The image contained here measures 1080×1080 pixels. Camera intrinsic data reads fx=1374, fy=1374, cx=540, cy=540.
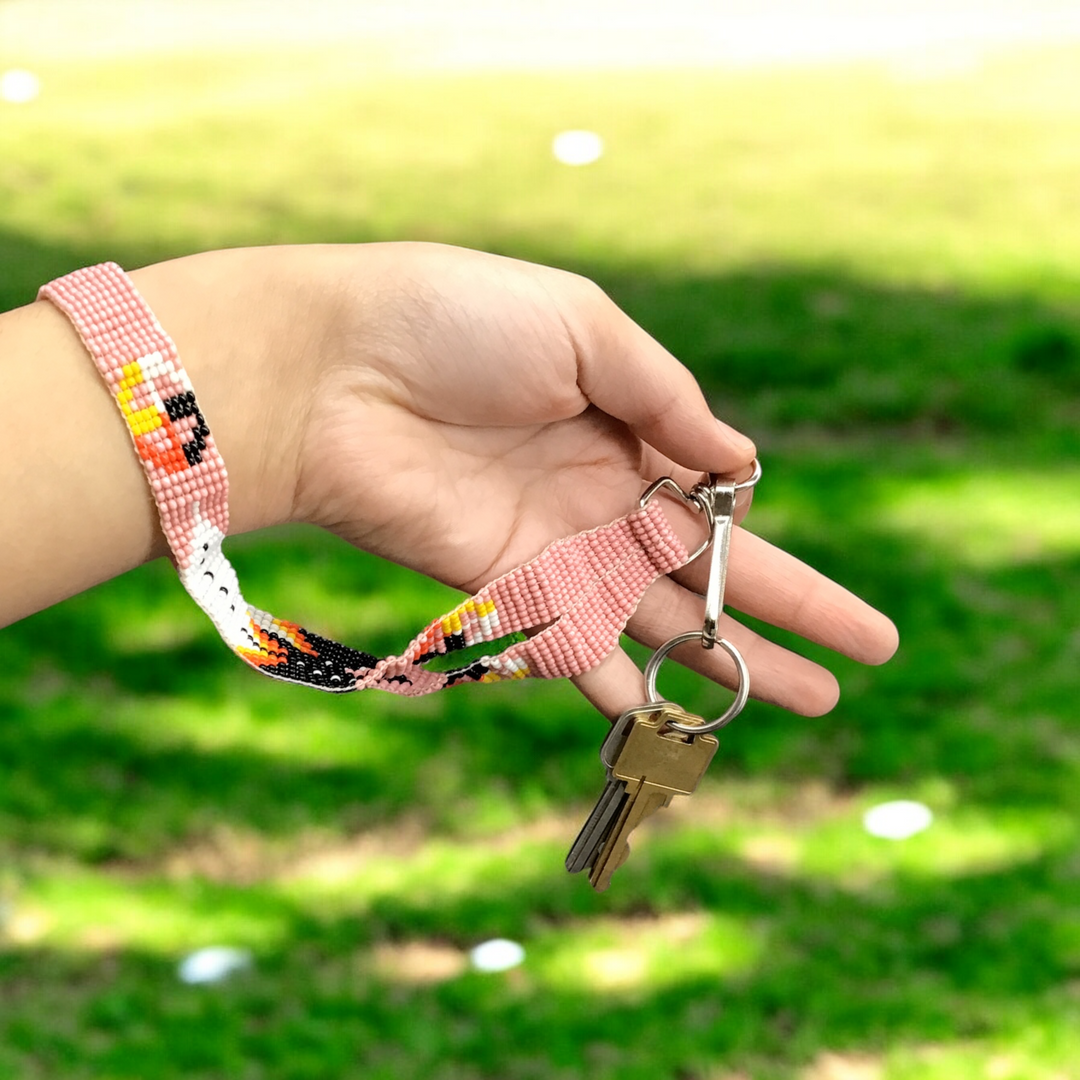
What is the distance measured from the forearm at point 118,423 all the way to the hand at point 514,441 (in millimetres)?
42

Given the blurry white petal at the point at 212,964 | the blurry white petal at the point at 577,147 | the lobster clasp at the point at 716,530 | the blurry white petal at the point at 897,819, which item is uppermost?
the lobster clasp at the point at 716,530

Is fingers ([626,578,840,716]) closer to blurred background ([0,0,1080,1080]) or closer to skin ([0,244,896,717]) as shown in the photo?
skin ([0,244,896,717])

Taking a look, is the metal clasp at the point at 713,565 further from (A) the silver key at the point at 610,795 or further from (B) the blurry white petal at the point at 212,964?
(B) the blurry white petal at the point at 212,964

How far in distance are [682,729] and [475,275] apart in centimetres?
54

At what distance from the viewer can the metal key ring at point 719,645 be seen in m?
1.43

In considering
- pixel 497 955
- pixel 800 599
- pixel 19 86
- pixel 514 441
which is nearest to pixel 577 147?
pixel 19 86

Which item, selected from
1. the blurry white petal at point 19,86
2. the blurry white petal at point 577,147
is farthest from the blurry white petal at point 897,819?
the blurry white petal at point 19,86

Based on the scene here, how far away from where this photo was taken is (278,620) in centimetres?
151

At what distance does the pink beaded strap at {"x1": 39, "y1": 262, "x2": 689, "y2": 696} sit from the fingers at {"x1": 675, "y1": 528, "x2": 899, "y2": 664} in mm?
93

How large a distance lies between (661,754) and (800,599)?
0.87 ft

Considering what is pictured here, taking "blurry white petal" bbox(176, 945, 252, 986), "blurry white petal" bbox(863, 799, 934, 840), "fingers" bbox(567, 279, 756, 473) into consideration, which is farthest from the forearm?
"blurry white petal" bbox(863, 799, 934, 840)

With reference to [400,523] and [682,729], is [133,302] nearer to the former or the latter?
[400,523]

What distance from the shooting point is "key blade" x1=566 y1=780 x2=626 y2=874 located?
1.47 m

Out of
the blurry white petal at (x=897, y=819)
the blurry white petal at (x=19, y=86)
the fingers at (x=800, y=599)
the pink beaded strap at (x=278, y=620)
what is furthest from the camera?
the blurry white petal at (x=19, y=86)
